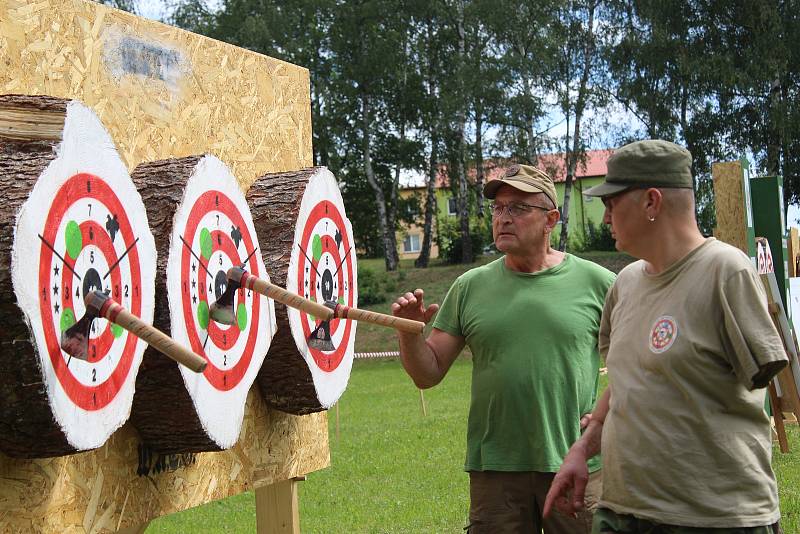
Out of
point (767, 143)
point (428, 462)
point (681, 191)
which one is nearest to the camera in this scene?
point (681, 191)

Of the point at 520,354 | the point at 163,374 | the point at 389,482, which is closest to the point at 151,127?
the point at 163,374

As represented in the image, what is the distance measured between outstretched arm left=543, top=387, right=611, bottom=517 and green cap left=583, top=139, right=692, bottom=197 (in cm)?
63

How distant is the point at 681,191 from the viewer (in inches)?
116

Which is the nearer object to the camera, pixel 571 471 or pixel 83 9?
pixel 571 471

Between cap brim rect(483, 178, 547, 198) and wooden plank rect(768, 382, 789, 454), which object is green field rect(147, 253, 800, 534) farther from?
cap brim rect(483, 178, 547, 198)

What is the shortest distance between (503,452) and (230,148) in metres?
1.64

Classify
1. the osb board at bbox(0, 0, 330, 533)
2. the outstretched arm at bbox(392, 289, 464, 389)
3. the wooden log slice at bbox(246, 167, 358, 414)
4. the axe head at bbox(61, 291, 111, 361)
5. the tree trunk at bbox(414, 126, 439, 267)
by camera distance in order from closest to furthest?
1. the axe head at bbox(61, 291, 111, 361)
2. the osb board at bbox(0, 0, 330, 533)
3. the outstretched arm at bbox(392, 289, 464, 389)
4. the wooden log slice at bbox(246, 167, 358, 414)
5. the tree trunk at bbox(414, 126, 439, 267)

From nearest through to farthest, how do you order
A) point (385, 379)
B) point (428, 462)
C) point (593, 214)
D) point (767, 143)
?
point (428, 462)
point (385, 379)
point (767, 143)
point (593, 214)

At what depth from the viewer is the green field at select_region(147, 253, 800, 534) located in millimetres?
7047

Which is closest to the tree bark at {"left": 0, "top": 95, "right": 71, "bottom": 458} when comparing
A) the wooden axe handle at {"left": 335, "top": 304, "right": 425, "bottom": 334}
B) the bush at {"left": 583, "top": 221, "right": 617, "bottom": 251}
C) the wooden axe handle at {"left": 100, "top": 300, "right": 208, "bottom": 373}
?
Answer: the wooden axe handle at {"left": 100, "top": 300, "right": 208, "bottom": 373}

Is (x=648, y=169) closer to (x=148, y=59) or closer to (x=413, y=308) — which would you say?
(x=413, y=308)

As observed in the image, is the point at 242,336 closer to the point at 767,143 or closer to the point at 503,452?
the point at 503,452

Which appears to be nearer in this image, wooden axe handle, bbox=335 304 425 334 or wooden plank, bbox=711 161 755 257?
wooden axe handle, bbox=335 304 425 334

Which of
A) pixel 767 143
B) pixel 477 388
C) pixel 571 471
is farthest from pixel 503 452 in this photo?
pixel 767 143
